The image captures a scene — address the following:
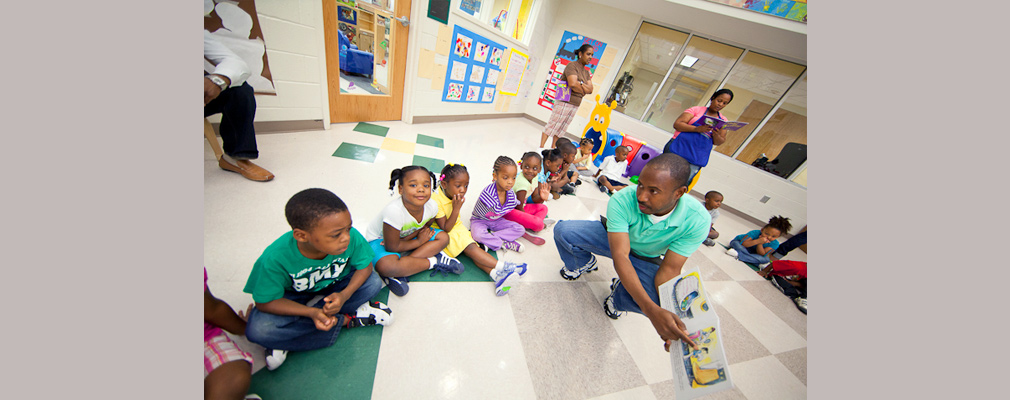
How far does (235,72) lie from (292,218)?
128cm

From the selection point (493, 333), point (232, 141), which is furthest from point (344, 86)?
point (493, 333)

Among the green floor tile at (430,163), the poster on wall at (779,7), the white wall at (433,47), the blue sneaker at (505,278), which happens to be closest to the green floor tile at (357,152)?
the green floor tile at (430,163)

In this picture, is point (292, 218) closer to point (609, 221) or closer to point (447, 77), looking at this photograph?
point (609, 221)

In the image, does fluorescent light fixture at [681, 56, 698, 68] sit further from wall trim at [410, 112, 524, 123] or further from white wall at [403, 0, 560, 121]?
wall trim at [410, 112, 524, 123]

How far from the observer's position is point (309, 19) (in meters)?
2.16

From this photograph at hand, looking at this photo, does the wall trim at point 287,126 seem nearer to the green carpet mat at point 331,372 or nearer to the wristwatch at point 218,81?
the wristwatch at point 218,81

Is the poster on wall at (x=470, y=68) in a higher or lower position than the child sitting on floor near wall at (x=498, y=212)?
higher

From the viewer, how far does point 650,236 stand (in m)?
1.22

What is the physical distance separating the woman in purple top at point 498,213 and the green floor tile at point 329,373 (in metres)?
0.78

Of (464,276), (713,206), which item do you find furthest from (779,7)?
(464,276)

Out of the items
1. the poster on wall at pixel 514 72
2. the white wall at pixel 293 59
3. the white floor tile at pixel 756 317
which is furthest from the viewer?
the poster on wall at pixel 514 72

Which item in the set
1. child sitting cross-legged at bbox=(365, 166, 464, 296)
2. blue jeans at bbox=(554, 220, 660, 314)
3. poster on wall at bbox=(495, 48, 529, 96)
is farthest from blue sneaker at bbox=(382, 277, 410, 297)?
poster on wall at bbox=(495, 48, 529, 96)

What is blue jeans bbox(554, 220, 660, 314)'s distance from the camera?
4.38 ft

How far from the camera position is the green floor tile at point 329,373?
2.77 ft
